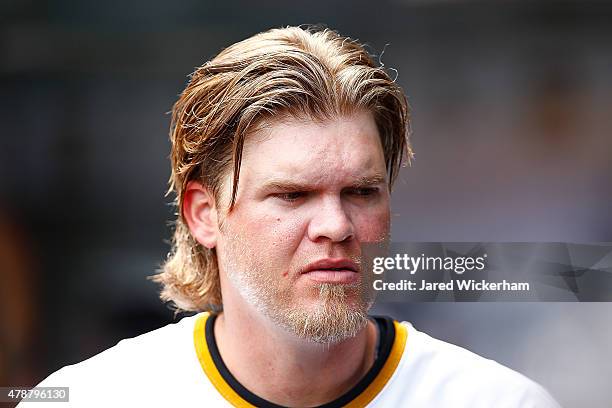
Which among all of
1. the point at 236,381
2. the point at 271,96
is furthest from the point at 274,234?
the point at 236,381

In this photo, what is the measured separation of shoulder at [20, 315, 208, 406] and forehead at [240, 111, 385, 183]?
0.54 m

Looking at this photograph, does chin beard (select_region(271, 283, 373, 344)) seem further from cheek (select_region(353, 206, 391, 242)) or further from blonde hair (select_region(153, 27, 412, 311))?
blonde hair (select_region(153, 27, 412, 311))

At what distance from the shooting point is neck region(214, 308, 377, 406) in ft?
6.58

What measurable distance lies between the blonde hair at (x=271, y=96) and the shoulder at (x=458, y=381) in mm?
479

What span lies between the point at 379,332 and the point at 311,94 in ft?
2.08

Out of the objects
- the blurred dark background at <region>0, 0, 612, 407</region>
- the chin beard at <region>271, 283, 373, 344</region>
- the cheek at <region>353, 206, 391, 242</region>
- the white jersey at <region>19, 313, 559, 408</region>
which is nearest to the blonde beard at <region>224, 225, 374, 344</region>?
the chin beard at <region>271, 283, 373, 344</region>

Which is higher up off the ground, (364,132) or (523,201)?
(523,201)

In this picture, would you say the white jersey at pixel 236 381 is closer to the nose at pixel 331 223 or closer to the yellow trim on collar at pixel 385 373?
the yellow trim on collar at pixel 385 373

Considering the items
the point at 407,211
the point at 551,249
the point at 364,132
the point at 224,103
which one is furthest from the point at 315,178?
the point at 407,211

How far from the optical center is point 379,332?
2.18 meters

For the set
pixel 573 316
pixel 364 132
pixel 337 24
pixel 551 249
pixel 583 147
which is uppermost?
pixel 337 24

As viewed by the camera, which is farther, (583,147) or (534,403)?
(583,147)

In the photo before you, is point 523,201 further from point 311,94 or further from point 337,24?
point 311,94

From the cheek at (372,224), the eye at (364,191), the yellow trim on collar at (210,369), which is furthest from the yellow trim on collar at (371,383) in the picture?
the eye at (364,191)
